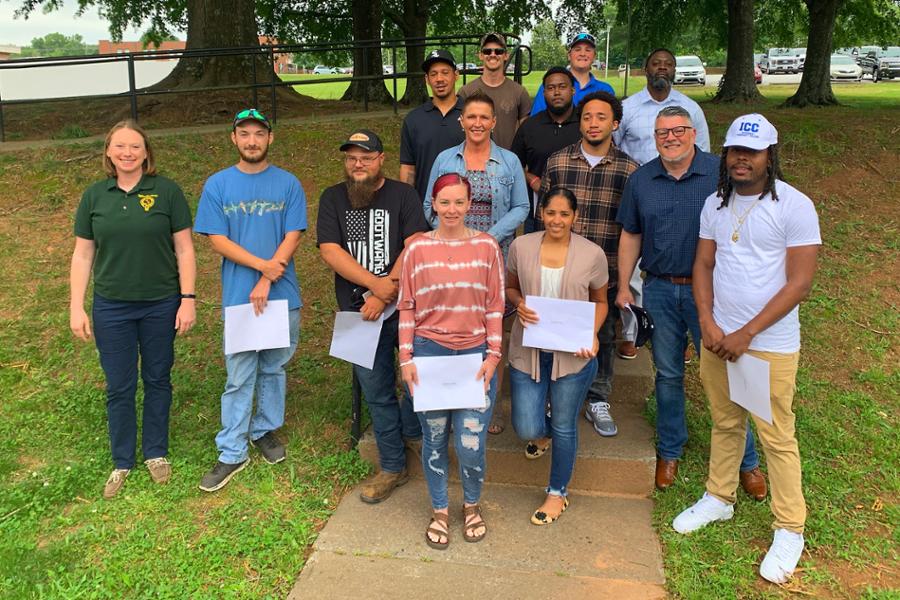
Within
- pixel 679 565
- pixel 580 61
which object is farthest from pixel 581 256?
pixel 580 61

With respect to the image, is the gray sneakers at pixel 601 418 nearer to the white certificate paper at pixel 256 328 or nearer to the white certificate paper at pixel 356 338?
the white certificate paper at pixel 356 338

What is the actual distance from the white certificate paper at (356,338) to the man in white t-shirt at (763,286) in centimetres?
166

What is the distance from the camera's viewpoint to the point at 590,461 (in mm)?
4102

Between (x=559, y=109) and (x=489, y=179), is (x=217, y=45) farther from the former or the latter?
(x=489, y=179)

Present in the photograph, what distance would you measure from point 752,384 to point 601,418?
122 centimetres

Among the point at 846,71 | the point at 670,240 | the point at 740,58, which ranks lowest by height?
the point at 670,240

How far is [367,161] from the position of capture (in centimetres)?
367

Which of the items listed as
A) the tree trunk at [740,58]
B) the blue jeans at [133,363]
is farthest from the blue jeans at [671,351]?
the tree trunk at [740,58]

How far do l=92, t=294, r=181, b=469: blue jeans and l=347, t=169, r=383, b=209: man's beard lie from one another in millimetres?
1196

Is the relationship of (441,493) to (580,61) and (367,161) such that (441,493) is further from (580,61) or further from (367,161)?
(580,61)

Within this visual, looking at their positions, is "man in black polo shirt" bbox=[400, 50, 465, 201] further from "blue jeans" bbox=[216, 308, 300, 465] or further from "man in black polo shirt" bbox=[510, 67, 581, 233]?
"blue jeans" bbox=[216, 308, 300, 465]

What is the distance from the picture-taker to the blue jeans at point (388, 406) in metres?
3.93

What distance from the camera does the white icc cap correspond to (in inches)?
122

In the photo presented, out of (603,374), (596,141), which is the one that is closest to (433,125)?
(596,141)
